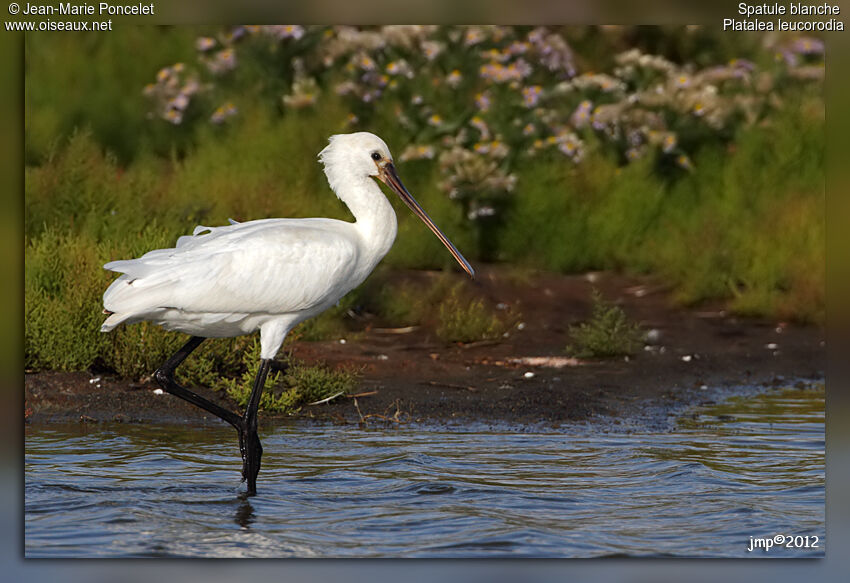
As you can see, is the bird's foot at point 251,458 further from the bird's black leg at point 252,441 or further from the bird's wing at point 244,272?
the bird's wing at point 244,272

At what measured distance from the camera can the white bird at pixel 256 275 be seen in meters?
7.08

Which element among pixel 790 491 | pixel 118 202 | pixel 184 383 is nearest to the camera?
pixel 790 491

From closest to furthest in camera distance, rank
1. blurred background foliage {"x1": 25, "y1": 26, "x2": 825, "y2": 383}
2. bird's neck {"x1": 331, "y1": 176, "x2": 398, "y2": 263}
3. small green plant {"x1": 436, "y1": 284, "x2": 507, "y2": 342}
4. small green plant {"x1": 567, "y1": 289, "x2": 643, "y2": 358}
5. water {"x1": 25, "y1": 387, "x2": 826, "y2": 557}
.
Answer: water {"x1": 25, "y1": 387, "x2": 826, "y2": 557} → bird's neck {"x1": 331, "y1": 176, "x2": 398, "y2": 263} → small green plant {"x1": 567, "y1": 289, "x2": 643, "y2": 358} → small green plant {"x1": 436, "y1": 284, "x2": 507, "y2": 342} → blurred background foliage {"x1": 25, "y1": 26, "x2": 825, "y2": 383}

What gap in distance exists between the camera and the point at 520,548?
646cm

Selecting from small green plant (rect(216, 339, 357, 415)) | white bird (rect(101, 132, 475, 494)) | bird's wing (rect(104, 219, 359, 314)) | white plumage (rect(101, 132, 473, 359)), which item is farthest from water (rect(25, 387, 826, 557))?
bird's wing (rect(104, 219, 359, 314))

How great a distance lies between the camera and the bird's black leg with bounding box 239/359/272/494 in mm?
7375

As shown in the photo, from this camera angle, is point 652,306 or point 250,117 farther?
point 250,117

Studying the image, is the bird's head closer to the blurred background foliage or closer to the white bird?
the white bird

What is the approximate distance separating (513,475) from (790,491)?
4.86 feet

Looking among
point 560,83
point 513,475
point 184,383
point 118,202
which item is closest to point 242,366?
point 184,383

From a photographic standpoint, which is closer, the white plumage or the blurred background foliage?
the white plumage

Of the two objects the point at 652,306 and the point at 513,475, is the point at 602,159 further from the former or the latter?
the point at 513,475

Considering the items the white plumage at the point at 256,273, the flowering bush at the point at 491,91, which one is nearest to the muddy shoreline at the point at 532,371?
the flowering bush at the point at 491,91

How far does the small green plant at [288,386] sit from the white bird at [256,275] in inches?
52.1
